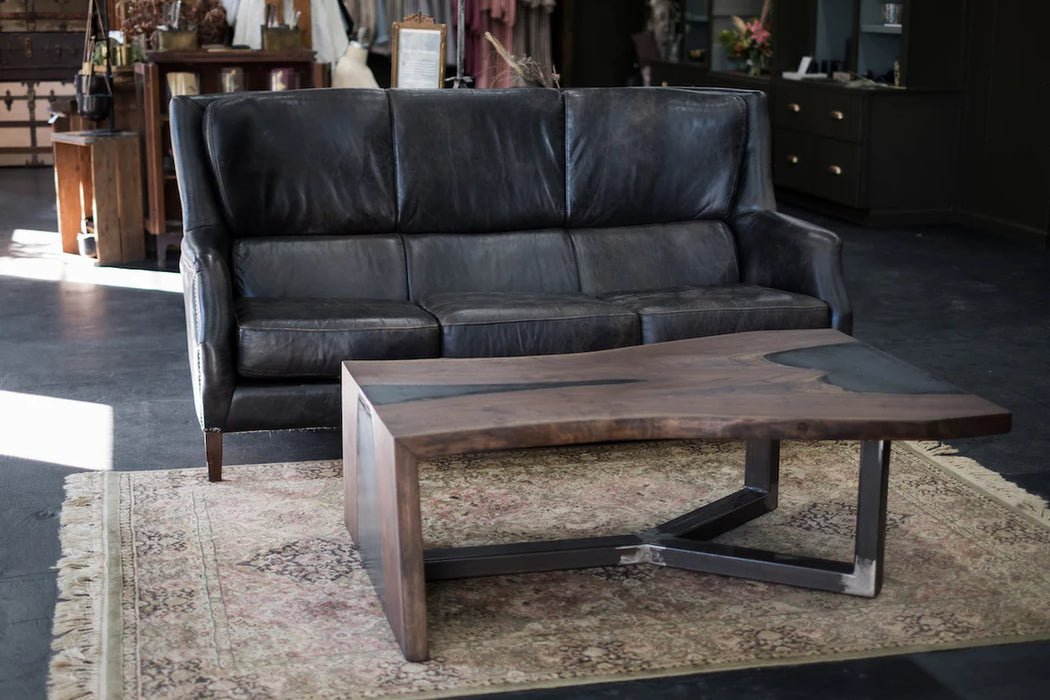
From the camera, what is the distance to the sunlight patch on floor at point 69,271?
19.7 feet

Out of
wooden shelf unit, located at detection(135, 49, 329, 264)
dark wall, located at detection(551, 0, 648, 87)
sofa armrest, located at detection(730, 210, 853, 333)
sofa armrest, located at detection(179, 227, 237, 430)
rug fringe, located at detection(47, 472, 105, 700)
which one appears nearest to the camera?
rug fringe, located at detection(47, 472, 105, 700)

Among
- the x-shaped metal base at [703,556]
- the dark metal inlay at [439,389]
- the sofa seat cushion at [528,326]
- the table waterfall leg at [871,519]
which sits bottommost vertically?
the x-shaped metal base at [703,556]

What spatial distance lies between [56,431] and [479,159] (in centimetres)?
152

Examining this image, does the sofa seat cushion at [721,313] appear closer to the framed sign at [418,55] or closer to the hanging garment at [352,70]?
the framed sign at [418,55]

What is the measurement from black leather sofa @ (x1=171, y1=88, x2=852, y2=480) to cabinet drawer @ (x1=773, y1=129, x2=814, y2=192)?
154 inches

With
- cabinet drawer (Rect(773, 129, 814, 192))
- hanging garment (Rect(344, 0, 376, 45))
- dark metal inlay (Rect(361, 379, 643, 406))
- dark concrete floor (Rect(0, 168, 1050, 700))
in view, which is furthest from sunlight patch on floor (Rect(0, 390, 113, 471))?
cabinet drawer (Rect(773, 129, 814, 192))

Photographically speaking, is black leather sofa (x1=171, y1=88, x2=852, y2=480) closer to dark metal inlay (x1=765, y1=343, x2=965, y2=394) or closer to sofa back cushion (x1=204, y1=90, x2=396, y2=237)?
sofa back cushion (x1=204, y1=90, x2=396, y2=237)

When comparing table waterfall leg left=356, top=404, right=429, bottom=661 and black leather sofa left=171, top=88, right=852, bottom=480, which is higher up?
black leather sofa left=171, top=88, right=852, bottom=480

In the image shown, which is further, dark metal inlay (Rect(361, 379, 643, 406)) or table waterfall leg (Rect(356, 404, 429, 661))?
dark metal inlay (Rect(361, 379, 643, 406))

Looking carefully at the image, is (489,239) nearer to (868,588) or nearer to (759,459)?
(759,459)

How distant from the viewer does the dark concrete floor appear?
2.37 m

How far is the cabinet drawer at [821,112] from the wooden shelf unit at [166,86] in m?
2.98

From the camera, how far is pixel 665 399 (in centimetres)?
254

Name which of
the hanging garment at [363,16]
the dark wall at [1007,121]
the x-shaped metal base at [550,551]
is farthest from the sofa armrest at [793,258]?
the hanging garment at [363,16]
